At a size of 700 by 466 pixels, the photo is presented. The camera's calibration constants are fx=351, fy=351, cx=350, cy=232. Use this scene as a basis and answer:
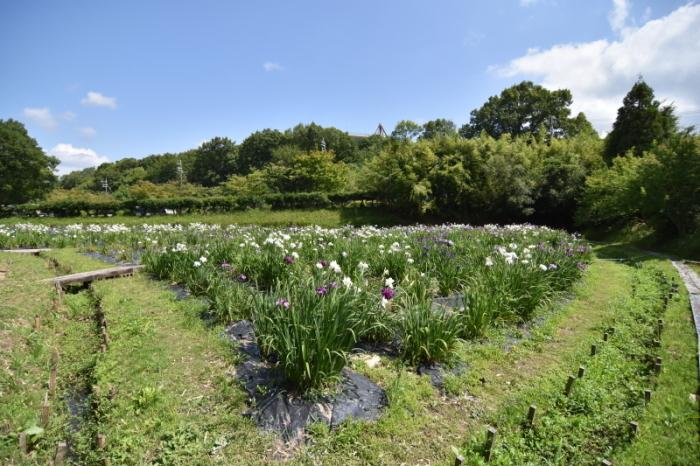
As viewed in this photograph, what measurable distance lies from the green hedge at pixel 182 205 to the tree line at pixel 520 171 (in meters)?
1.21

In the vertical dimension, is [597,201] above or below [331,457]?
above

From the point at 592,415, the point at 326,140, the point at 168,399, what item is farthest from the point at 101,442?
the point at 326,140

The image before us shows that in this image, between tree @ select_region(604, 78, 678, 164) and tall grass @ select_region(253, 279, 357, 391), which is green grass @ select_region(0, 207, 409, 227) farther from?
tall grass @ select_region(253, 279, 357, 391)

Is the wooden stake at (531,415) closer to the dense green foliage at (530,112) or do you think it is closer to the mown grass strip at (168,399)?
the mown grass strip at (168,399)

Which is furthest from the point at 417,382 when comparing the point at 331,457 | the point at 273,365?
the point at 273,365

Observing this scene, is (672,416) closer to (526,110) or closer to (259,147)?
(526,110)

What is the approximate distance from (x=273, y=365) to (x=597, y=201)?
17.5 m

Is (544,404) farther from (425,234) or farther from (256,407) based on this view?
(425,234)

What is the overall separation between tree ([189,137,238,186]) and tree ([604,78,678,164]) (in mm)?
49114

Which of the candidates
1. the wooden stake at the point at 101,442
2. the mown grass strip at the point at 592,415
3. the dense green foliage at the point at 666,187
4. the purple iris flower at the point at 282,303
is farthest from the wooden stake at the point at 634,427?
the dense green foliage at the point at 666,187

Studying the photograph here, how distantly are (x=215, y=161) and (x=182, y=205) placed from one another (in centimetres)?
3635

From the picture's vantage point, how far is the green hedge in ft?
74.9

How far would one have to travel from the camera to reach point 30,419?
2.82m

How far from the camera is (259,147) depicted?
53.6 metres
